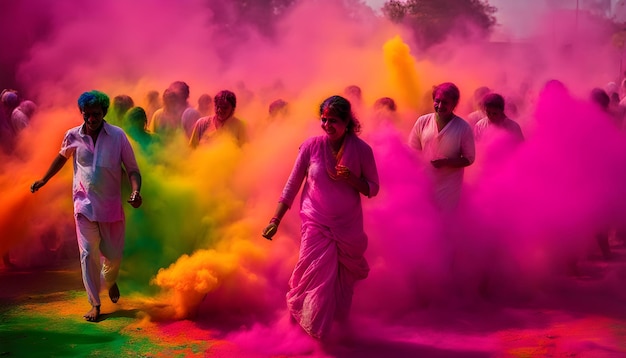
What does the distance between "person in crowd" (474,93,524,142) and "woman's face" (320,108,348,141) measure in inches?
107

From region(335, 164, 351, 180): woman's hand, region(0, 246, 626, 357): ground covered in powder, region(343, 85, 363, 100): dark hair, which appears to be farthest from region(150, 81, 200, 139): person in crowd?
region(335, 164, 351, 180): woman's hand

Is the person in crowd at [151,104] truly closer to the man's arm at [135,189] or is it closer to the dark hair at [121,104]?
the dark hair at [121,104]

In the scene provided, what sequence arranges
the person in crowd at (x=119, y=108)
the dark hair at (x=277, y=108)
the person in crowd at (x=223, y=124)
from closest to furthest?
the person in crowd at (x=223, y=124)
the person in crowd at (x=119, y=108)
the dark hair at (x=277, y=108)

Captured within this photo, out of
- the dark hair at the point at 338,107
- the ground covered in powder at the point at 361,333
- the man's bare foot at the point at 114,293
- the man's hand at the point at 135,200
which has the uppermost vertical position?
the dark hair at the point at 338,107

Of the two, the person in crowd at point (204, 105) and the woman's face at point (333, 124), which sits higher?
the person in crowd at point (204, 105)

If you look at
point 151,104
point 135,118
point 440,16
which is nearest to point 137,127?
point 135,118

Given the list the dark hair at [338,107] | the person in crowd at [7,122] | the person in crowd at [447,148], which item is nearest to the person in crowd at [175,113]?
the person in crowd at [7,122]

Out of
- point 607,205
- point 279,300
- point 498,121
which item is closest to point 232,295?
point 279,300

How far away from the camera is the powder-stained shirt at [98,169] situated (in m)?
6.89

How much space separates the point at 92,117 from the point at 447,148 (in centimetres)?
332

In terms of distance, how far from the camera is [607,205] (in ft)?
28.0

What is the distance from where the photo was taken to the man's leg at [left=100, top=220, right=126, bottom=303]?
705 centimetres

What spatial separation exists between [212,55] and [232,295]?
1306 centimetres

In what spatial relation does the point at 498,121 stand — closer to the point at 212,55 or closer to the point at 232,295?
the point at 232,295
